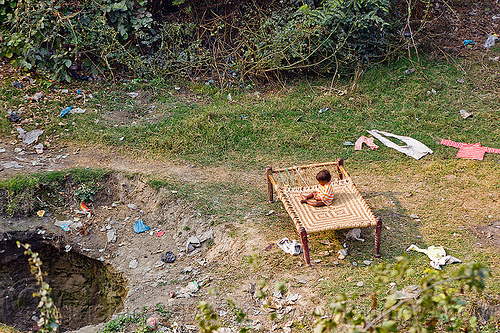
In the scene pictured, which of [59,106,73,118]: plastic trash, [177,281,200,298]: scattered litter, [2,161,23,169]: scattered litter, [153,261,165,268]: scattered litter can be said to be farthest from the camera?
[59,106,73,118]: plastic trash

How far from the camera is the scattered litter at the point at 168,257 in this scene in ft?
14.8

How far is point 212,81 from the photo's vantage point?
7.33 m

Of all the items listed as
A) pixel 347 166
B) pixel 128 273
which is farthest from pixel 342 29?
pixel 128 273

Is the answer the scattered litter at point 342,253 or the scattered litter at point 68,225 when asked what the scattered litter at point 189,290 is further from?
the scattered litter at point 68,225

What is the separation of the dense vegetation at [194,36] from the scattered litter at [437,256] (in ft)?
12.0

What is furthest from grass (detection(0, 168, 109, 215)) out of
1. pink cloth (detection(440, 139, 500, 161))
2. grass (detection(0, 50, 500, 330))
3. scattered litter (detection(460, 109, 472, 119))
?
scattered litter (detection(460, 109, 472, 119))

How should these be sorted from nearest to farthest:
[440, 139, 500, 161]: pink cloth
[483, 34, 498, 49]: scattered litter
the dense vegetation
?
[440, 139, 500, 161]: pink cloth < the dense vegetation < [483, 34, 498, 49]: scattered litter

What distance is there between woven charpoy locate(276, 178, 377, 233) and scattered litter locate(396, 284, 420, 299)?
59 centimetres

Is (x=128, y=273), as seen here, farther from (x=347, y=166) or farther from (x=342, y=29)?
(x=342, y=29)

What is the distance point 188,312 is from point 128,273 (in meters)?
1.03

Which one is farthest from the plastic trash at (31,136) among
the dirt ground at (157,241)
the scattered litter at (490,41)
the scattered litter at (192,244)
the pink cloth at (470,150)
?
the scattered litter at (490,41)

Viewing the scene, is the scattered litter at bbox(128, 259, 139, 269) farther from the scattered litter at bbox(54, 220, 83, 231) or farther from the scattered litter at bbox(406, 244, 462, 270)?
the scattered litter at bbox(406, 244, 462, 270)

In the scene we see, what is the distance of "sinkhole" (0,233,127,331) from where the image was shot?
14.7 feet

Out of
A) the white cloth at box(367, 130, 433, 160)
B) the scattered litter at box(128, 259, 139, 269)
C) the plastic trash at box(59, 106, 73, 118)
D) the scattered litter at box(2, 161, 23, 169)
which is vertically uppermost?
the plastic trash at box(59, 106, 73, 118)
